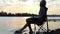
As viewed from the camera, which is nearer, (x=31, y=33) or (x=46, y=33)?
(x=46, y=33)

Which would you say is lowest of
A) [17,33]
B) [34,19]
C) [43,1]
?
[17,33]

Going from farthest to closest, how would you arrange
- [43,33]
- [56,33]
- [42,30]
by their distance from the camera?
[42,30], [43,33], [56,33]

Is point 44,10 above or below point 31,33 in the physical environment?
above

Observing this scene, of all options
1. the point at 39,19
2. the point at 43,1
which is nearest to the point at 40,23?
the point at 39,19

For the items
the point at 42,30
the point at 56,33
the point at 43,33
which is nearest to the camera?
the point at 56,33

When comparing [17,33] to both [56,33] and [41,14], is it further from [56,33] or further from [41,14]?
[56,33]

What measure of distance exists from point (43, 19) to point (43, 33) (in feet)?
1.65

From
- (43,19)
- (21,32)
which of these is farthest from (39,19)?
(21,32)

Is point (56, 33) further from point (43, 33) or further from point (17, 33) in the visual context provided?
point (17, 33)

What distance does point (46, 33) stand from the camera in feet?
26.4

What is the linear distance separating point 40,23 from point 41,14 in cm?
32

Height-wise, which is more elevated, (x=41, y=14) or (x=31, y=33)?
(x=41, y=14)

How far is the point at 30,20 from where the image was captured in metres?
8.48

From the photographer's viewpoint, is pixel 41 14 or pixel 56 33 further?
pixel 41 14
